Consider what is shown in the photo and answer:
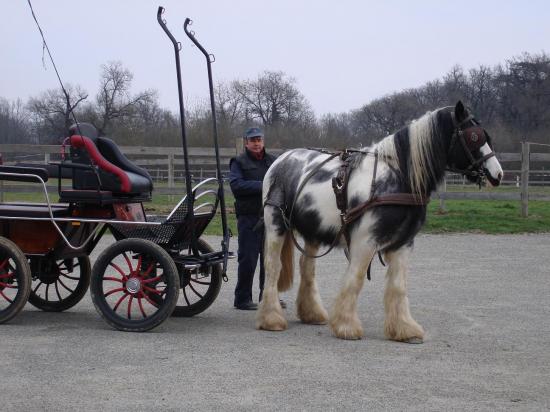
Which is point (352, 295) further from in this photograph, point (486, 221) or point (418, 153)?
point (486, 221)

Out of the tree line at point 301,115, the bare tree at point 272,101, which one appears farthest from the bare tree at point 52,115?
the bare tree at point 272,101

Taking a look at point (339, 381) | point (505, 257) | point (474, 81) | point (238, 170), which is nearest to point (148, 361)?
point (339, 381)

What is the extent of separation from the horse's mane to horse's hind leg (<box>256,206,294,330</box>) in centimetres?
123

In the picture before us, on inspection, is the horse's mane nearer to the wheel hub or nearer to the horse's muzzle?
the horse's muzzle

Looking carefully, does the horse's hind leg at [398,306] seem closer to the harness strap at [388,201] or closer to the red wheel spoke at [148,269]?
the harness strap at [388,201]

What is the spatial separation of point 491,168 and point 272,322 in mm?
2272

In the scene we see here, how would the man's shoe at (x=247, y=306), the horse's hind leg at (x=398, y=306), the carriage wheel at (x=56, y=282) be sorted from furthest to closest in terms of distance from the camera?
1. the man's shoe at (x=247, y=306)
2. the carriage wheel at (x=56, y=282)
3. the horse's hind leg at (x=398, y=306)

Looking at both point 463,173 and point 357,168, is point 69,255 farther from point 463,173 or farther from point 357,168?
point 463,173

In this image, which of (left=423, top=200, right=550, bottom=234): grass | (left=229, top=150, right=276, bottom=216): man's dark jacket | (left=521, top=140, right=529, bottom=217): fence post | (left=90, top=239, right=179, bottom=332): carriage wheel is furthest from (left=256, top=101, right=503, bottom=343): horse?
(left=521, top=140, right=529, bottom=217): fence post

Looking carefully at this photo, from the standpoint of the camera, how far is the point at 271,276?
7051 millimetres

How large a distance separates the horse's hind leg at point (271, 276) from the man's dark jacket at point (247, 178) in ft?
2.32

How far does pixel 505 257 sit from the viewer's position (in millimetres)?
11953

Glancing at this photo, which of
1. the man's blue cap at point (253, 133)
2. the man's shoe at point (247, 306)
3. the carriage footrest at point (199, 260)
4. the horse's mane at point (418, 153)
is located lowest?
the man's shoe at point (247, 306)

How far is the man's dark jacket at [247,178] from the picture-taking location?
778 centimetres
